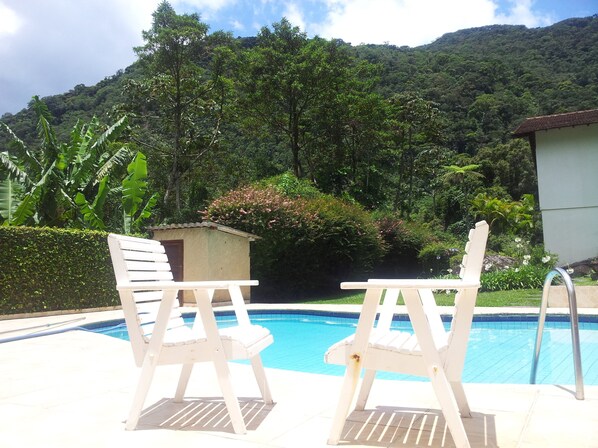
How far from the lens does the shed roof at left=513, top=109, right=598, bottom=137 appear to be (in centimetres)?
1989

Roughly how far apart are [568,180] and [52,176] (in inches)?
726

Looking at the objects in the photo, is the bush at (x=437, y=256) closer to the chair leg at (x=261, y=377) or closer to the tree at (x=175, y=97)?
the tree at (x=175, y=97)

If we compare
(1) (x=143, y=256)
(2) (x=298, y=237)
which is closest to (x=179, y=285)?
(1) (x=143, y=256)

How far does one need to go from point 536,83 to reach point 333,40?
20725 mm

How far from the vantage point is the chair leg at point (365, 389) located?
3398mm

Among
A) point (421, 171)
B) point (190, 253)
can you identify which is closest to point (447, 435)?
point (190, 253)

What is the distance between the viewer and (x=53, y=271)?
12.3m

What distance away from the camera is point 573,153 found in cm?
2055

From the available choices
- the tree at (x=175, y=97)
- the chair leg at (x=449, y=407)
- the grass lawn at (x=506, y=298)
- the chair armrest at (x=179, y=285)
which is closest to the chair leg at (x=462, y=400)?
the chair leg at (x=449, y=407)

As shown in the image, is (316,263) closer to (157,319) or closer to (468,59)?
(157,319)

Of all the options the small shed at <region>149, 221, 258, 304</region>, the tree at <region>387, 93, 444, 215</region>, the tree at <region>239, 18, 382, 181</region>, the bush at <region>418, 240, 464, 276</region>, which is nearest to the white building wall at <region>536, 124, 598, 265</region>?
the bush at <region>418, 240, 464, 276</region>

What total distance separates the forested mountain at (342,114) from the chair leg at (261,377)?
2055cm

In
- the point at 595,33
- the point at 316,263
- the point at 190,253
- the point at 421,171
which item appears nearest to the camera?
the point at 190,253

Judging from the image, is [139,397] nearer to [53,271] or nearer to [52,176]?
[53,271]
